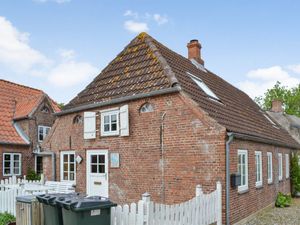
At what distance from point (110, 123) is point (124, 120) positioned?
1111 mm

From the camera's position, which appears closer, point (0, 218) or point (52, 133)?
point (0, 218)

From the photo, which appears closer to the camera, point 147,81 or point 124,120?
point 124,120

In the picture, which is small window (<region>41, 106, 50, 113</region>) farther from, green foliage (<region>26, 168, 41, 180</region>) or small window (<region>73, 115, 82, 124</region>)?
small window (<region>73, 115, 82, 124</region>)

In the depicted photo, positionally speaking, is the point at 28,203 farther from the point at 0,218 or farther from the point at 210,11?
the point at 210,11

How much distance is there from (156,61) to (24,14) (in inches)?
203

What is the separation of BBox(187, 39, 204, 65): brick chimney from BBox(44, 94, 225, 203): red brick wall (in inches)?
351

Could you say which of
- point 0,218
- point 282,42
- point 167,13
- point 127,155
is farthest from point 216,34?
point 0,218

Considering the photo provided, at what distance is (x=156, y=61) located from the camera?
44.5 feet

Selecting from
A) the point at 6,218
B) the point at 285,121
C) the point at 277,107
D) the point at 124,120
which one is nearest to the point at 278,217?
the point at 124,120

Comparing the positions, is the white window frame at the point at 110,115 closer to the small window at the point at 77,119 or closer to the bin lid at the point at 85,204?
the small window at the point at 77,119

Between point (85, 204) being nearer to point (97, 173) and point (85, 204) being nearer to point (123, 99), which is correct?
point (123, 99)

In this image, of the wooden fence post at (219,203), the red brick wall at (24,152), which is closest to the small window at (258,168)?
the wooden fence post at (219,203)

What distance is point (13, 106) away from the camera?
25891 mm

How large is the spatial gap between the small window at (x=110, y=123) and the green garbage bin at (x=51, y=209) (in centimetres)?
578
